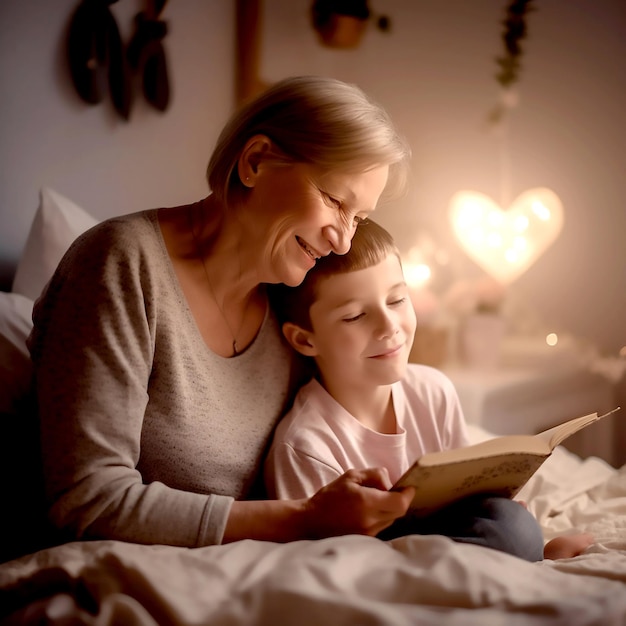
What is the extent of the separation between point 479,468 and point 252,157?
0.54 metres

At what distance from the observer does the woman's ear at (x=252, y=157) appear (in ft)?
3.58

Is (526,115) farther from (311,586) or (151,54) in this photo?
(311,586)

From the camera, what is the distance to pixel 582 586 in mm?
785

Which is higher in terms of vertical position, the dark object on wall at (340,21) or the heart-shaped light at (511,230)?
the dark object on wall at (340,21)

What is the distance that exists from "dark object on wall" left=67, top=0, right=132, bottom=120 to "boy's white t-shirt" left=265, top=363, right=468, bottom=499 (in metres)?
0.94

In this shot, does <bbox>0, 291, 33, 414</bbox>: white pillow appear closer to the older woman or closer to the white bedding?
the older woman

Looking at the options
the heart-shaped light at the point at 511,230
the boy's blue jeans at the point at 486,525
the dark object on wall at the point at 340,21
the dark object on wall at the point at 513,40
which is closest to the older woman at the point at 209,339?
the boy's blue jeans at the point at 486,525

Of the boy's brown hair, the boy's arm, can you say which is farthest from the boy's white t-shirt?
the boy's brown hair

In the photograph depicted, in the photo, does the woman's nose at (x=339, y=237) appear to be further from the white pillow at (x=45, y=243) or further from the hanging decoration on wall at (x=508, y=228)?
the hanging decoration on wall at (x=508, y=228)

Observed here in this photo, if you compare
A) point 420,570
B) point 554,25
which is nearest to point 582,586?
point 420,570

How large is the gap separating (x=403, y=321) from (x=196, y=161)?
1102 mm

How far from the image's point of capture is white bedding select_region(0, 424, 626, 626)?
73 centimetres

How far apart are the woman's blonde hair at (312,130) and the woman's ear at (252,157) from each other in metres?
0.01

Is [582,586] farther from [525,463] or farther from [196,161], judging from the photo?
[196,161]
